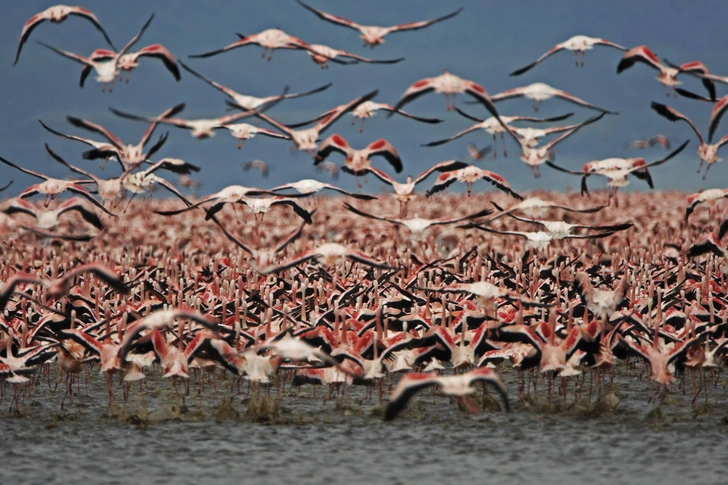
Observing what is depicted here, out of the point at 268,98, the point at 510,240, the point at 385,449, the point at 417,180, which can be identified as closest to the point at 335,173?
the point at 510,240

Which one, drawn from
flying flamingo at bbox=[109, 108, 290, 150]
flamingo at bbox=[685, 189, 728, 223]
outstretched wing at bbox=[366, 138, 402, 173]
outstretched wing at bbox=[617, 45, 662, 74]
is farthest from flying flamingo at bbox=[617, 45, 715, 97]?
flying flamingo at bbox=[109, 108, 290, 150]

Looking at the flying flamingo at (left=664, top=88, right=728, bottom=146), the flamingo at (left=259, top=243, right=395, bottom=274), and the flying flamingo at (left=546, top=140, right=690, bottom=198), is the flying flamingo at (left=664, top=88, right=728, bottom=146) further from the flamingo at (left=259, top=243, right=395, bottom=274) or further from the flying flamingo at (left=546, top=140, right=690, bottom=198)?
the flamingo at (left=259, top=243, right=395, bottom=274)

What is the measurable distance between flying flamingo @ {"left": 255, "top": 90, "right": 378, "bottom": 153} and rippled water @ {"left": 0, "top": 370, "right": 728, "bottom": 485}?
421 centimetres

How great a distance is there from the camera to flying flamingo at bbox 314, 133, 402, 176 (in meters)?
16.6

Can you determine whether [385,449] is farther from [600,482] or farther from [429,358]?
[600,482]

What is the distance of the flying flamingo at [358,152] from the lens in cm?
1663

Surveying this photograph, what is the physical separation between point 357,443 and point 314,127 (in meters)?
5.45

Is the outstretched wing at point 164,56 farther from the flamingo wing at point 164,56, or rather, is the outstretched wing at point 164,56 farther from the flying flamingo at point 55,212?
the flying flamingo at point 55,212

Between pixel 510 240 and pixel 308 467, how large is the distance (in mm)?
20673

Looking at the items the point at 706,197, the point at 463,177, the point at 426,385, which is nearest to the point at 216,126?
the point at 463,177

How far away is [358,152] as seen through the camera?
17078mm

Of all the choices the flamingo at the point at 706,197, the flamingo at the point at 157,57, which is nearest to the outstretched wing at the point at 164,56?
the flamingo at the point at 157,57

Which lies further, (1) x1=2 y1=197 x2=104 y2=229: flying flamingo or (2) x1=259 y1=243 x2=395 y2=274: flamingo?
(1) x1=2 y1=197 x2=104 y2=229: flying flamingo

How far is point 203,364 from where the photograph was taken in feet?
50.2
